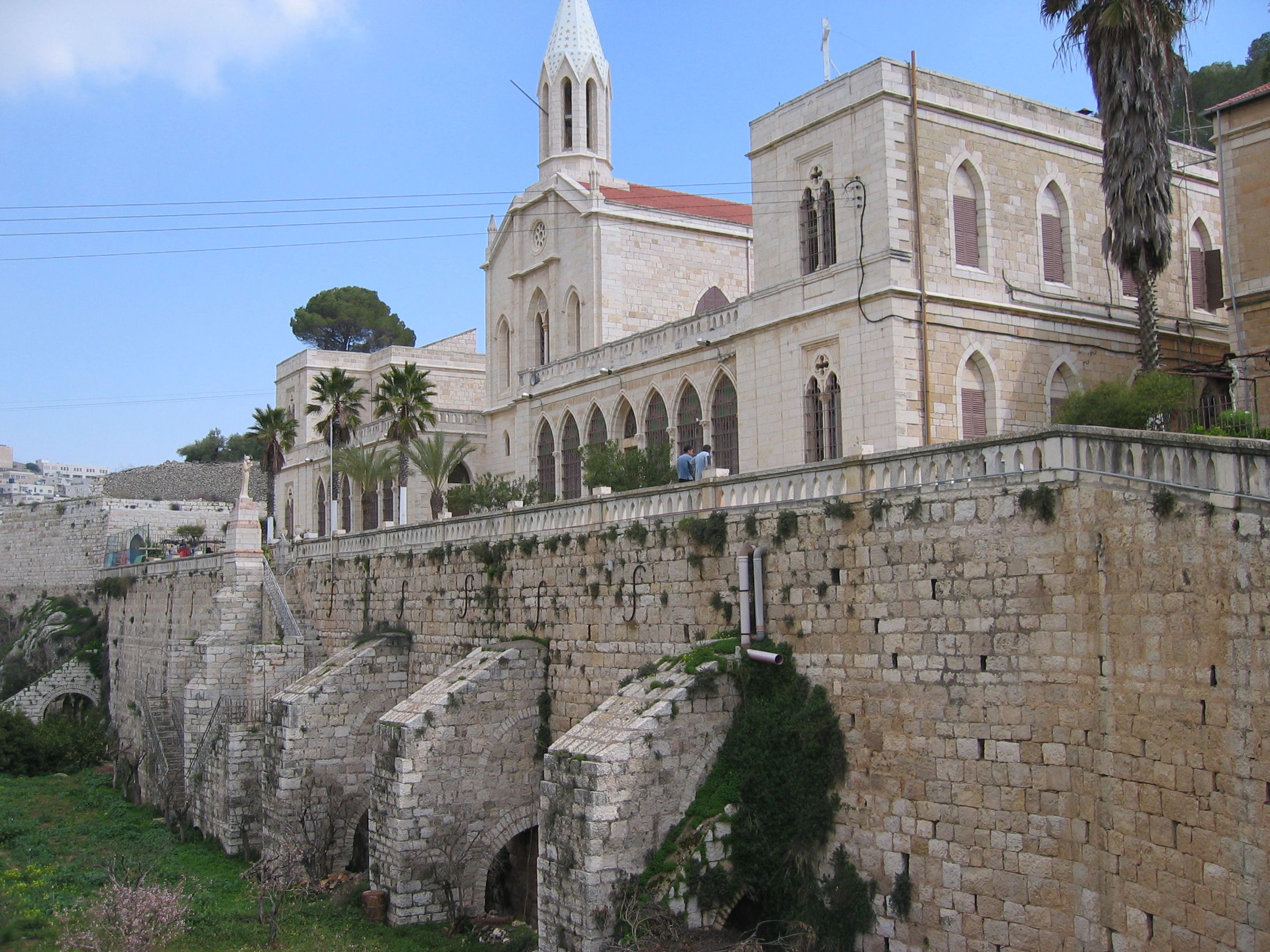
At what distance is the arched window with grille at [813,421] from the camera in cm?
2197

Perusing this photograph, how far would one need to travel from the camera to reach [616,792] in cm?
1262

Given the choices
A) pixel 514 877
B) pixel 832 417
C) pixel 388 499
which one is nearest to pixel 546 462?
pixel 388 499

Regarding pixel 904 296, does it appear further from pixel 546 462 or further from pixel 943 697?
pixel 546 462

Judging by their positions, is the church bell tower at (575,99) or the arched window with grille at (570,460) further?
the church bell tower at (575,99)

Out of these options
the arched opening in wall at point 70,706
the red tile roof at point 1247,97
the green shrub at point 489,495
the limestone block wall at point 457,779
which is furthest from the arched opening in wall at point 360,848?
the arched opening in wall at point 70,706

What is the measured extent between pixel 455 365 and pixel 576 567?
3341 centimetres

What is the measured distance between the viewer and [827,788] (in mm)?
12352

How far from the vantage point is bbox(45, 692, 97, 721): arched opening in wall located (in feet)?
122

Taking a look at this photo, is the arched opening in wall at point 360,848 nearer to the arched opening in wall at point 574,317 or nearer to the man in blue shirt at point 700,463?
the man in blue shirt at point 700,463

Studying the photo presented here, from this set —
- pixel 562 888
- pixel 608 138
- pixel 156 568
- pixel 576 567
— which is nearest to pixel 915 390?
pixel 576 567

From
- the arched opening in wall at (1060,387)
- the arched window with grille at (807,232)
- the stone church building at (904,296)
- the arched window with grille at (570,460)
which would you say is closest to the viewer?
the stone church building at (904,296)

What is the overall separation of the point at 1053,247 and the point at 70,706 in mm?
32846

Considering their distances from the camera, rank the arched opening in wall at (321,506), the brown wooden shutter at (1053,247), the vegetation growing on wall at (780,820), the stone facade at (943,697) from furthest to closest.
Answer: the arched opening in wall at (321,506) < the brown wooden shutter at (1053,247) < the vegetation growing on wall at (780,820) < the stone facade at (943,697)

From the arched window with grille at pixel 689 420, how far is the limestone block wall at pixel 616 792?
12.5m
